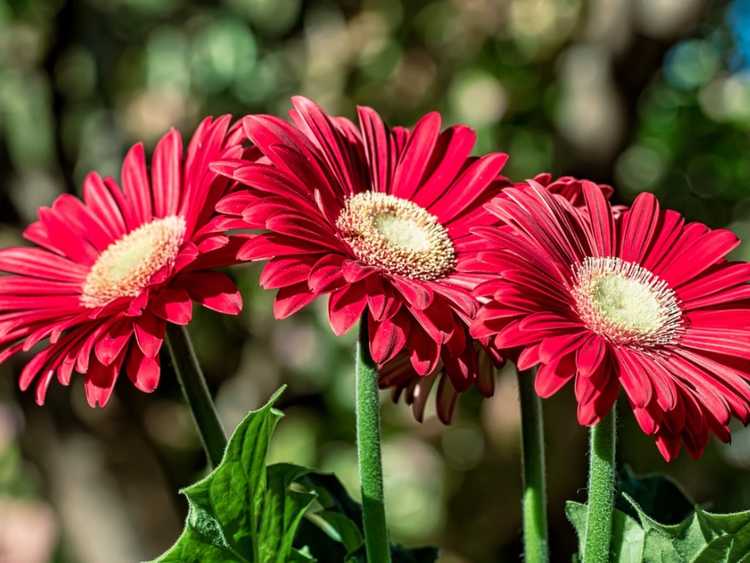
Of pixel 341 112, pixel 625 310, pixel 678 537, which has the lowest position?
pixel 678 537

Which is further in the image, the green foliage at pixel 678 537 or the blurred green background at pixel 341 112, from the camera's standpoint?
the blurred green background at pixel 341 112

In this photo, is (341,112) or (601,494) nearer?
(601,494)

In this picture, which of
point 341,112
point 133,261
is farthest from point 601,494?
point 341,112

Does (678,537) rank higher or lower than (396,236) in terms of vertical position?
lower

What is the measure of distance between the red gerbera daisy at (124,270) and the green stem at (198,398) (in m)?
0.02

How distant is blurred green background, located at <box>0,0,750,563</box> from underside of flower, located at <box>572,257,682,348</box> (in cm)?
126

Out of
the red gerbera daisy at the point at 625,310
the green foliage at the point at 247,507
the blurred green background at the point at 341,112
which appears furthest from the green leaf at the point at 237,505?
the blurred green background at the point at 341,112

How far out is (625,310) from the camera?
1.61ft

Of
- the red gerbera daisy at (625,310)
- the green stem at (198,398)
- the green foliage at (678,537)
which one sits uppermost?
the red gerbera daisy at (625,310)

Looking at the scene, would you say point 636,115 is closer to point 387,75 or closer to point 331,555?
point 387,75

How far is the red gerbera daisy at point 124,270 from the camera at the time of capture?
A: 0.47m

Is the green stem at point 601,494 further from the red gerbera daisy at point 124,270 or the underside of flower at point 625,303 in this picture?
the red gerbera daisy at point 124,270

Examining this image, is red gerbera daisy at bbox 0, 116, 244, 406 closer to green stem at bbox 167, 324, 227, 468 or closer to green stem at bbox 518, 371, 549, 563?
green stem at bbox 167, 324, 227, 468

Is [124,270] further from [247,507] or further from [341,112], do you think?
[341,112]
